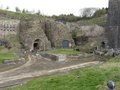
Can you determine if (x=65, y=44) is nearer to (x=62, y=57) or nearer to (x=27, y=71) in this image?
(x=62, y=57)

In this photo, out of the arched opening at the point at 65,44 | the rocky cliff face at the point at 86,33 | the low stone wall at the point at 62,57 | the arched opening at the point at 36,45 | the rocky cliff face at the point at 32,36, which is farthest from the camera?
the rocky cliff face at the point at 86,33

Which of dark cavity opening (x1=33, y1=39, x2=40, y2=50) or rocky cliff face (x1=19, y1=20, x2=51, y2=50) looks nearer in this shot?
rocky cliff face (x1=19, y1=20, x2=51, y2=50)

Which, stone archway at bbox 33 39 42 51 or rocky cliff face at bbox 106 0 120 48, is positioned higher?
rocky cliff face at bbox 106 0 120 48

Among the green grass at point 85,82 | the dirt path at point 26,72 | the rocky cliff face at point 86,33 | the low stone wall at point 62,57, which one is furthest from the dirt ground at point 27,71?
the rocky cliff face at point 86,33

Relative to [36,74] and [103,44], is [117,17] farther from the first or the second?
[36,74]

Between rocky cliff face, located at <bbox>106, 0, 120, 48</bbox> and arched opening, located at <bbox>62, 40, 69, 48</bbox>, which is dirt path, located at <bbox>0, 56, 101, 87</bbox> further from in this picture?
arched opening, located at <bbox>62, 40, 69, 48</bbox>

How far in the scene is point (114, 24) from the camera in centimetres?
5119

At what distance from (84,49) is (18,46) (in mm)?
11392

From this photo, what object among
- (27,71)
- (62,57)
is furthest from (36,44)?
(27,71)

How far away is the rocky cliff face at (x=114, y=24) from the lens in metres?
50.3

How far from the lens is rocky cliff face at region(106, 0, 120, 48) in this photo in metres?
50.3

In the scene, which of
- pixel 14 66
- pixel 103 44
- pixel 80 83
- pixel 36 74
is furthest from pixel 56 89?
pixel 103 44

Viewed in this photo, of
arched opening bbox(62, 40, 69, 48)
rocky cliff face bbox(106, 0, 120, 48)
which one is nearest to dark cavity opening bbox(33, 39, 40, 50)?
arched opening bbox(62, 40, 69, 48)

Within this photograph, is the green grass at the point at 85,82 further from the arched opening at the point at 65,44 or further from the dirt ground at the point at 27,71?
the arched opening at the point at 65,44
